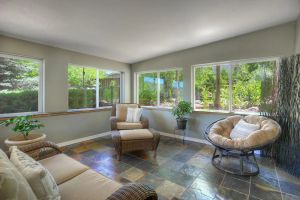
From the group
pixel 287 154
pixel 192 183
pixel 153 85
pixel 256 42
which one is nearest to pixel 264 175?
pixel 287 154

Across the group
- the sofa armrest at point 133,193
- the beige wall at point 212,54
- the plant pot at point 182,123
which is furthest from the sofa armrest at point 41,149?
the beige wall at point 212,54

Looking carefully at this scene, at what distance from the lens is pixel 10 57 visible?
2.96m

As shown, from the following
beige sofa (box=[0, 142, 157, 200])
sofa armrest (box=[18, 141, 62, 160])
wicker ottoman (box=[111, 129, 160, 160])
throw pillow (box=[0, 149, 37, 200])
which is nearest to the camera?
throw pillow (box=[0, 149, 37, 200])

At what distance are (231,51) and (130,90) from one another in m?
3.18

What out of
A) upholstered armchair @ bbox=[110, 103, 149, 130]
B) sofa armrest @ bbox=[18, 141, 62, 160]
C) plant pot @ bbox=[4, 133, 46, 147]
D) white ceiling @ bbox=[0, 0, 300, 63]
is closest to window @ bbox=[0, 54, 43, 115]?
white ceiling @ bbox=[0, 0, 300, 63]

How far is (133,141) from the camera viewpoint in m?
2.86

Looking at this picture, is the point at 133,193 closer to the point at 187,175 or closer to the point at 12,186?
the point at 12,186

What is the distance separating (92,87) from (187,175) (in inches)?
128

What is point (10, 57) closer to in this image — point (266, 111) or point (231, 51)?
point (231, 51)

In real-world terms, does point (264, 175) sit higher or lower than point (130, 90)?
lower

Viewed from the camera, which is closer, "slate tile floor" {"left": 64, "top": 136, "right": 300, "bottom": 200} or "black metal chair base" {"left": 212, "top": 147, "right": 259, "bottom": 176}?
"slate tile floor" {"left": 64, "top": 136, "right": 300, "bottom": 200}

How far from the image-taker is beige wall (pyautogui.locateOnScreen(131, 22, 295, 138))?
3030mm

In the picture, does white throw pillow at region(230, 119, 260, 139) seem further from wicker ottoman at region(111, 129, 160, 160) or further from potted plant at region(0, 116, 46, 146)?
potted plant at region(0, 116, 46, 146)

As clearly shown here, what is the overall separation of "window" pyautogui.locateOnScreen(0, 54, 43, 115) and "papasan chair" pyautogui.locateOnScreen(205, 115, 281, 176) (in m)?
3.49
